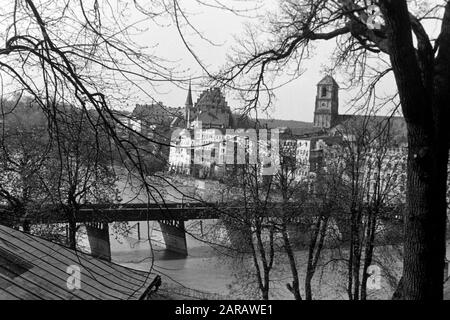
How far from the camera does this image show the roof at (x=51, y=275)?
11.3 ft

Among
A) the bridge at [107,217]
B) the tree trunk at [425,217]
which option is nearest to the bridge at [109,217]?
the bridge at [107,217]

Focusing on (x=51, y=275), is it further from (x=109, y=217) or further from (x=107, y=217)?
(x=109, y=217)

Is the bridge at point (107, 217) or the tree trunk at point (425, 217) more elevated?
the tree trunk at point (425, 217)

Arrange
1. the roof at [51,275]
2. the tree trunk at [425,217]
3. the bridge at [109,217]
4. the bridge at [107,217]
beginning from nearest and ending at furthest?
1. the tree trunk at [425,217]
2. the roof at [51,275]
3. the bridge at [107,217]
4. the bridge at [109,217]

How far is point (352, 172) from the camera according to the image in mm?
11250

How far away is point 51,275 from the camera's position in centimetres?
392

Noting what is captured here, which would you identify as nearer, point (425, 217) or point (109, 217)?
point (425, 217)

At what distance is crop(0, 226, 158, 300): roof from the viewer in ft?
11.3

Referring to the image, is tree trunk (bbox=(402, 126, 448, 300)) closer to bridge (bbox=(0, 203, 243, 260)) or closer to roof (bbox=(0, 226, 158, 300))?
bridge (bbox=(0, 203, 243, 260))

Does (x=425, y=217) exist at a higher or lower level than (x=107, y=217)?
higher

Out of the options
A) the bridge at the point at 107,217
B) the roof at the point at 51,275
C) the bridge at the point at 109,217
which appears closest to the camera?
the roof at the point at 51,275

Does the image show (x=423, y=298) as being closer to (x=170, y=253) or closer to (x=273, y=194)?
(x=273, y=194)

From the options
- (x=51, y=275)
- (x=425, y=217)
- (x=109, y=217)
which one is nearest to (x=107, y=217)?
(x=109, y=217)

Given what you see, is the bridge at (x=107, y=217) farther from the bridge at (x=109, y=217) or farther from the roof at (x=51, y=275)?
the roof at (x=51, y=275)
